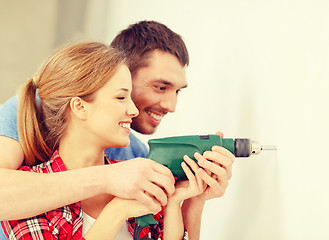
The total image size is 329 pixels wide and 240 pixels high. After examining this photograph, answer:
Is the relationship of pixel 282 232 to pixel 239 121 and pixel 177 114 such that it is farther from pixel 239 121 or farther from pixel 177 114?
pixel 177 114

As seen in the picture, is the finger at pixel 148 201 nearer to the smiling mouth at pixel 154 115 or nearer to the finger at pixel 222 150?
the finger at pixel 222 150

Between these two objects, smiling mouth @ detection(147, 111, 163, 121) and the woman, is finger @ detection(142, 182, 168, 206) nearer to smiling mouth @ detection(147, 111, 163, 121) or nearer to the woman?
the woman

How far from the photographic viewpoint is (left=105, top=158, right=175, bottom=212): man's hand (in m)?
0.79

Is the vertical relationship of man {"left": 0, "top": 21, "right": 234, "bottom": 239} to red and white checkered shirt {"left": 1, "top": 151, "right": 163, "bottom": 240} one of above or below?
above

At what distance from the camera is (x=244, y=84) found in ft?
3.36

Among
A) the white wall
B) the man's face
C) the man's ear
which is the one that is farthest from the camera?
the man's face

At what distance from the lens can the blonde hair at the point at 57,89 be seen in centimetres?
88

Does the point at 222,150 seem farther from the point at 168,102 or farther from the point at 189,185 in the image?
the point at 168,102

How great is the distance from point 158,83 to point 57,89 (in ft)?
1.11

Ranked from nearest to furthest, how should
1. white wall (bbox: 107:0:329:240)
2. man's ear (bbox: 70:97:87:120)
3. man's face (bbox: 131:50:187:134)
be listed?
1. white wall (bbox: 107:0:329:240)
2. man's ear (bbox: 70:97:87:120)
3. man's face (bbox: 131:50:187:134)

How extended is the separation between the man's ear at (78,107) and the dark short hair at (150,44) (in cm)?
31

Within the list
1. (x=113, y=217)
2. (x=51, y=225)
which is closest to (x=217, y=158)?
(x=113, y=217)

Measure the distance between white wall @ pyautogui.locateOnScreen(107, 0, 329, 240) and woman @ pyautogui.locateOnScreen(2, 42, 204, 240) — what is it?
0.18m

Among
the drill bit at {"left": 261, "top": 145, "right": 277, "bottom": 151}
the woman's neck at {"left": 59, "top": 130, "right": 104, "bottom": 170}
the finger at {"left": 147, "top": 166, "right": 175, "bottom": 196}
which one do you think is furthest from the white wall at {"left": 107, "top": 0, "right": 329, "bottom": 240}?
the woman's neck at {"left": 59, "top": 130, "right": 104, "bottom": 170}
